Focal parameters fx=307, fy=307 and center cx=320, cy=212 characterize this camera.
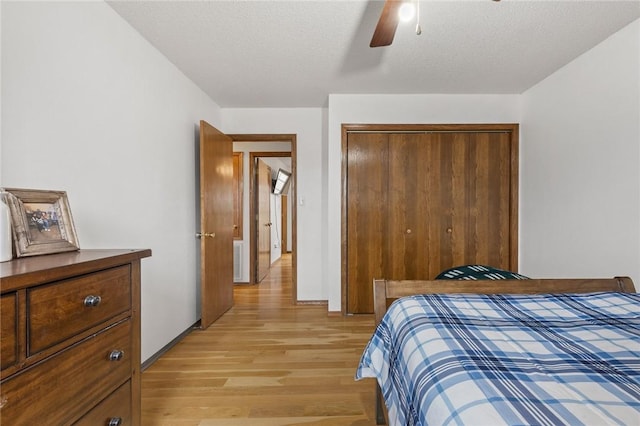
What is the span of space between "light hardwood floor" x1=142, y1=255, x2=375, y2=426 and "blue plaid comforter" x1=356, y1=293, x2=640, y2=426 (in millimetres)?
630

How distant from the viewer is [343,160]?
3293mm

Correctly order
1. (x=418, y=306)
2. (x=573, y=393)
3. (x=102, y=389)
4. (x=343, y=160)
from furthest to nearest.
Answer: (x=343, y=160) < (x=418, y=306) < (x=102, y=389) < (x=573, y=393)

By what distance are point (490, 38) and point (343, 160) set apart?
1618 mm

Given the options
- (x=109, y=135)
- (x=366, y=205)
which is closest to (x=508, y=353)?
(x=109, y=135)

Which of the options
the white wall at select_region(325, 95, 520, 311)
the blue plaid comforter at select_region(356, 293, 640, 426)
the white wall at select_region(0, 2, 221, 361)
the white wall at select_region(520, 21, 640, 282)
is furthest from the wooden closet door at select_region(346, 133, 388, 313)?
the blue plaid comforter at select_region(356, 293, 640, 426)

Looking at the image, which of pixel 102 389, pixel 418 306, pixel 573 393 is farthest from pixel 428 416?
pixel 102 389

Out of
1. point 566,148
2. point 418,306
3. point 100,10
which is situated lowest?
point 418,306

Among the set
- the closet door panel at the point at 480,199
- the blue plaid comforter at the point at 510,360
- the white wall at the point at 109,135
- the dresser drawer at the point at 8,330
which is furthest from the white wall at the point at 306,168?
the dresser drawer at the point at 8,330

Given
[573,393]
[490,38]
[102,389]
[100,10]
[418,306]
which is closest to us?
[573,393]

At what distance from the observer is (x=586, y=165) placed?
240cm

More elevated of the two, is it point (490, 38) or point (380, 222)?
point (490, 38)

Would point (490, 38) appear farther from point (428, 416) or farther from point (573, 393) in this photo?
point (428, 416)

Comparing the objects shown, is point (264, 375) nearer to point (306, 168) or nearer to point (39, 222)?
point (39, 222)

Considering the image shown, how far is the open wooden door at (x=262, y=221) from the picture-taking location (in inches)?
195
